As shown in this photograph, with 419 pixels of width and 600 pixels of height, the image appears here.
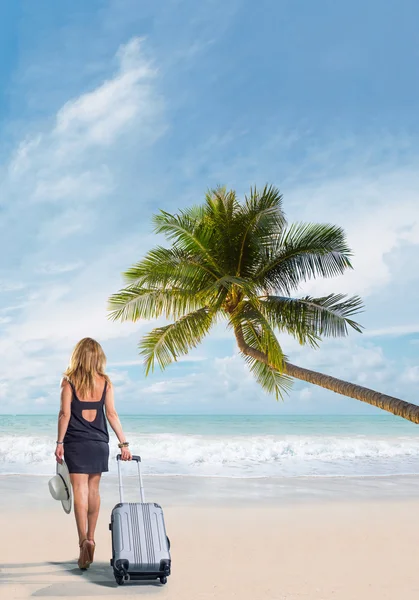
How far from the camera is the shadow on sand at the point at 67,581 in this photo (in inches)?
188

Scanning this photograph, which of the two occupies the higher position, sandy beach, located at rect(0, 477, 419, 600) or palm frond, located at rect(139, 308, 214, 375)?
palm frond, located at rect(139, 308, 214, 375)

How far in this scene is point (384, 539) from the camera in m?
7.33

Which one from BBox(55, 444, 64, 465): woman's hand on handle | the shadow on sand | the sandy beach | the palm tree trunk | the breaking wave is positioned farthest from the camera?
the breaking wave

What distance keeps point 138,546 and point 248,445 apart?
23.0 m

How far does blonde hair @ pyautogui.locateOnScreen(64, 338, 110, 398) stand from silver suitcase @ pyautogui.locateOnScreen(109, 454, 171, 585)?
811 mm

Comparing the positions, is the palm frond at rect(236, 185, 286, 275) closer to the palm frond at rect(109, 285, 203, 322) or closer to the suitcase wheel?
the palm frond at rect(109, 285, 203, 322)

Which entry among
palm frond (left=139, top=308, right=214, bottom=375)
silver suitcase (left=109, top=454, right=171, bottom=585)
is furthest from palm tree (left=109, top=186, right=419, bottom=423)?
silver suitcase (left=109, top=454, right=171, bottom=585)

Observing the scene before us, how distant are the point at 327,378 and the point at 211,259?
3.21 metres

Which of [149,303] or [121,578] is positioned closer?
[121,578]

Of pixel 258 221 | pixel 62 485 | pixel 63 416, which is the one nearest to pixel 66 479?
pixel 62 485

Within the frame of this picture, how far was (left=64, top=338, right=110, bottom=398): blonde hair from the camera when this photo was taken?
5258mm

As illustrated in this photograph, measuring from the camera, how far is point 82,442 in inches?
207

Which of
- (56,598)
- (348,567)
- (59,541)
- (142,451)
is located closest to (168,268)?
(59,541)

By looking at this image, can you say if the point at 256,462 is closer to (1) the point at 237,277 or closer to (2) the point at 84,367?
(1) the point at 237,277
